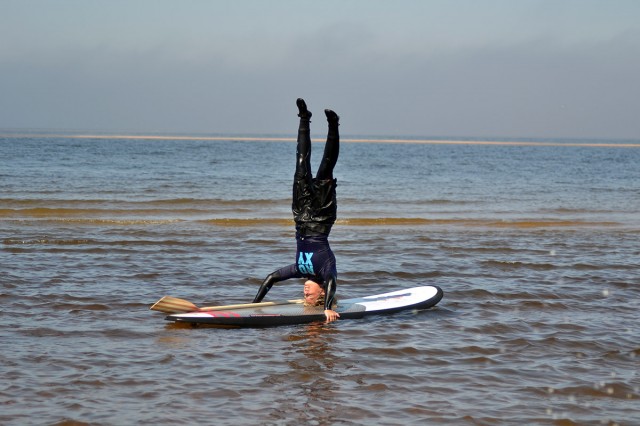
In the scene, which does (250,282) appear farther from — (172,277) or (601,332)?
(601,332)

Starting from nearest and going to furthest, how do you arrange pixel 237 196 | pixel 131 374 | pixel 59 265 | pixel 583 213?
pixel 131 374 → pixel 59 265 → pixel 583 213 → pixel 237 196

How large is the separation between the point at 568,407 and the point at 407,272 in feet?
25.3

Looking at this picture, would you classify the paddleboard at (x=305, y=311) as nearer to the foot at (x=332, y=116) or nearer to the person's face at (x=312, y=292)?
the person's face at (x=312, y=292)

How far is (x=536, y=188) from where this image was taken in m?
41.7

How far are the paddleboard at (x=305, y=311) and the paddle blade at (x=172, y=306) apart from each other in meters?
0.08

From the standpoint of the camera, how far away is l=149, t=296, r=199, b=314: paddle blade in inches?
403

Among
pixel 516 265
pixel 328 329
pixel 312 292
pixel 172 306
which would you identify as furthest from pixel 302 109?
pixel 516 265

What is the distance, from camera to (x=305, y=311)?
10.8 meters

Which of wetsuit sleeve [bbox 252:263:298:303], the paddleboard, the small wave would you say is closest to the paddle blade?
the paddleboard

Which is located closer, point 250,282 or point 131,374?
point 131,374

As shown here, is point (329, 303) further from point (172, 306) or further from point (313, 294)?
point (172, 306)

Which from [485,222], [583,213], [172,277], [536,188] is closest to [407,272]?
[172,277]

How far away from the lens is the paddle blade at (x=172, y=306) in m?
10.2

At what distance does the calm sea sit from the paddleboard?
0.60ft
